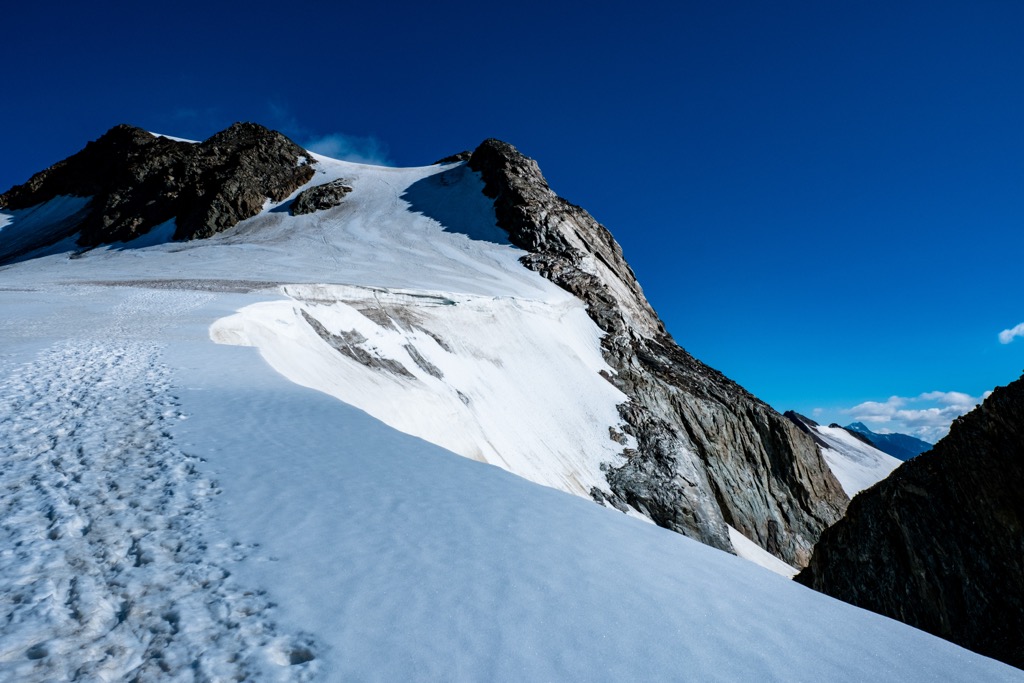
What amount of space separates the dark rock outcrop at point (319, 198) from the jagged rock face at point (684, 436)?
17.1 m

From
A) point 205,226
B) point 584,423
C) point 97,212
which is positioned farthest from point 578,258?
point 97,212

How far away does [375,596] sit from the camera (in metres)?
3.04

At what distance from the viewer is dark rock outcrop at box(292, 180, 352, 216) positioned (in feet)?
156

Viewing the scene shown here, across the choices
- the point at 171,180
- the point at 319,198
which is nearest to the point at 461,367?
the point at 319,198

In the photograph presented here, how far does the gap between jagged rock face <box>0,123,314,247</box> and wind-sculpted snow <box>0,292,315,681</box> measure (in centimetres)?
4330

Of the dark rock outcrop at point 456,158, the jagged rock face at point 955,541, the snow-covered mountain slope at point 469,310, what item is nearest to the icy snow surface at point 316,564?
the snow-covered mountain slope at point 469,310

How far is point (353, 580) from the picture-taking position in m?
3.16

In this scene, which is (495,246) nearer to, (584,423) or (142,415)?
(584,423)

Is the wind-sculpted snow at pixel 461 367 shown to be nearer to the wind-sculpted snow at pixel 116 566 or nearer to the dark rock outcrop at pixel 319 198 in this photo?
the wind-sculpted snow at pixel 116 566

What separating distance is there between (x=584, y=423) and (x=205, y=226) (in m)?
35.7

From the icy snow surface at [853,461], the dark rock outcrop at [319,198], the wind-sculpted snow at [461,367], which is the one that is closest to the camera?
the wind-sculpted snow at [461,367]

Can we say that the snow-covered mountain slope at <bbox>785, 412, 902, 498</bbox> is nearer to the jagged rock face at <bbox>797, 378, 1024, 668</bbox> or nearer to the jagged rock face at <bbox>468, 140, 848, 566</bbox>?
the jagged rock face at <bbox>468, 140, 848, 566</bbox>

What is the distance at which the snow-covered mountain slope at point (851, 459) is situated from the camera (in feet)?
159

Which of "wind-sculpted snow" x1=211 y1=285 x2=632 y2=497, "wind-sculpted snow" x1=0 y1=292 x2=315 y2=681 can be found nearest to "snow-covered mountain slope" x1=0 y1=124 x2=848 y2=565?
"wind-sculpted snow" x1=211 y1=285 x2=632 y2=497
